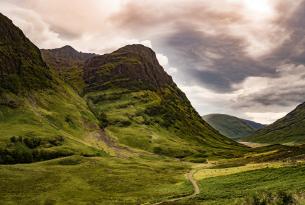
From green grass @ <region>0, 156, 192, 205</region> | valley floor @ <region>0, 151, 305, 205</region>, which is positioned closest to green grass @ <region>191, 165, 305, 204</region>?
valley floor @ <region>0, 151, 305, 205</region>

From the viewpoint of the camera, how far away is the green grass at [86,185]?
367 feet

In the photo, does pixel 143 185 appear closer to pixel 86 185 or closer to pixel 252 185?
pixel 86 185

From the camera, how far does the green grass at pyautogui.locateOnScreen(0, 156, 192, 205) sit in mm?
111938

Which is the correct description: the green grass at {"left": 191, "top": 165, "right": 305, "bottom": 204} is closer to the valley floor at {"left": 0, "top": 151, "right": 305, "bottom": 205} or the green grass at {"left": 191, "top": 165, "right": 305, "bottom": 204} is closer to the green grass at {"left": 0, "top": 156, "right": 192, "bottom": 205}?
the valley floor at {"left": 0, "top": 151, "right": 305, "bottom": 205}

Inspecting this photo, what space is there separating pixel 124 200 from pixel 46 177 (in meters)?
48.9

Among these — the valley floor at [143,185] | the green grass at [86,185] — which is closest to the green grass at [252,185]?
the valley floor at [143,185]

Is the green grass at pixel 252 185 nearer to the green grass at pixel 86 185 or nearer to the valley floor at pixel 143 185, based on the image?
the valley floor at pixel 143 185

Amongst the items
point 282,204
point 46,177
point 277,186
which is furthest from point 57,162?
point 282,204

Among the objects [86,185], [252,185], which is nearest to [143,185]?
[86,185]

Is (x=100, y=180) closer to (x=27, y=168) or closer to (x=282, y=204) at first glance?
(x=27, y=168)

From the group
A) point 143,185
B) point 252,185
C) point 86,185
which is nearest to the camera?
point 252,185

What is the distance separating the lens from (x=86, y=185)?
445ft

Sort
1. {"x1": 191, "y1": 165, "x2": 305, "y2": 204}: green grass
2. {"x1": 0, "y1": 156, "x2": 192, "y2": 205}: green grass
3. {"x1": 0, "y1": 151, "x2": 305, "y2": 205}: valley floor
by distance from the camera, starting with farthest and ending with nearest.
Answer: {"x1": 0, "y1": 156, "x2": 192, "y2": 205}: green grass → {"x1": 0, "y1": 151, "x2": 305, "y2": 205}: valley floor → {"x1": 191, "y1": 165, "x2": 305, "y2": 204}: green grass

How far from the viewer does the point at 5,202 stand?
4286 inches
